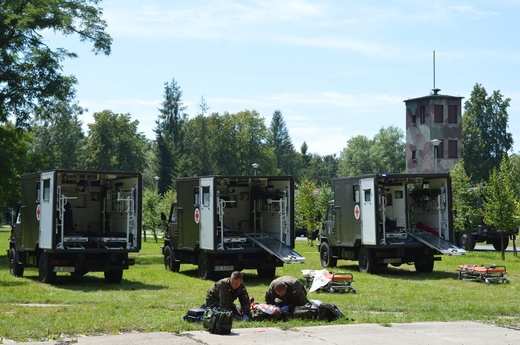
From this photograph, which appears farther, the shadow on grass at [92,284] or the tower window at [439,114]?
the tower window at [439,114]

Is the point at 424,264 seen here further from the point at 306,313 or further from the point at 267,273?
the point at 306,313

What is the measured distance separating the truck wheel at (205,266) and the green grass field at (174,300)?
371mm

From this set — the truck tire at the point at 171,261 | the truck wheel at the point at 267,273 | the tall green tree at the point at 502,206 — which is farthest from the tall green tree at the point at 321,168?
the truck wheel at the point at 267,273

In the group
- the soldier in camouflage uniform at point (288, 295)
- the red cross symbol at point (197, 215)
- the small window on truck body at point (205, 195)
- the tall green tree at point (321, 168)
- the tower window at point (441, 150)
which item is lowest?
the soldier in camouflage uniform at point (288, 295)

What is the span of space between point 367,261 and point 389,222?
2.12 m

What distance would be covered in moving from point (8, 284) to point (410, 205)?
44.8 feet

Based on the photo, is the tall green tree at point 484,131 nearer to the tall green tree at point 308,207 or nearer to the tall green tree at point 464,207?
the tall green tree at point 308,207

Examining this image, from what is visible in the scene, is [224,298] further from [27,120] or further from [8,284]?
[27,120]

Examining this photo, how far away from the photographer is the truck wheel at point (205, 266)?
23641mm

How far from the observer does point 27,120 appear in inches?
1415

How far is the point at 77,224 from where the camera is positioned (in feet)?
83.6

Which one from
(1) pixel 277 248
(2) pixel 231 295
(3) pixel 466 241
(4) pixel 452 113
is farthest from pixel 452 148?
(2) pixel 231 295

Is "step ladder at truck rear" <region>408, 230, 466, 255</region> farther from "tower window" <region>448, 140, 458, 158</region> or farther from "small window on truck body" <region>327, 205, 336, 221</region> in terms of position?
"tower window" <region>448, 140, 458, 158</region>

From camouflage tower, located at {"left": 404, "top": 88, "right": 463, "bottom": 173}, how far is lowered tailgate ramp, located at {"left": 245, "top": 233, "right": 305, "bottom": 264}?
4838 centimetres
